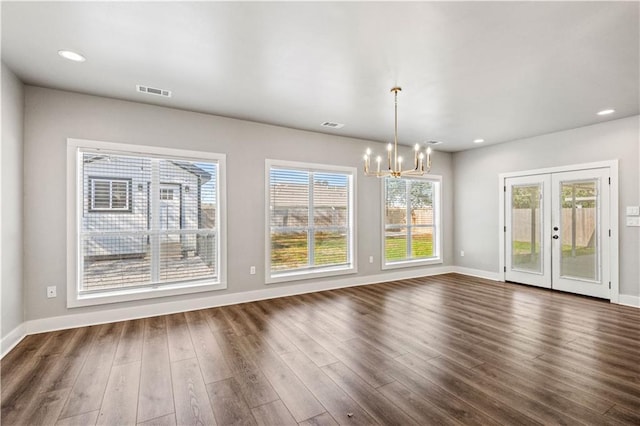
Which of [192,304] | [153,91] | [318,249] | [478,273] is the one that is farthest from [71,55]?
[478,273]

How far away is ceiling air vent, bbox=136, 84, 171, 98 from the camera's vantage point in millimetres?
3494

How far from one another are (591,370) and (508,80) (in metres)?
2.86

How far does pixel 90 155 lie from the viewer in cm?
372

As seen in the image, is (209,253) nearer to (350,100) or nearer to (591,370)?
(350,100)

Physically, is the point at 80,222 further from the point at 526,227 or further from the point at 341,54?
the point at 526,227

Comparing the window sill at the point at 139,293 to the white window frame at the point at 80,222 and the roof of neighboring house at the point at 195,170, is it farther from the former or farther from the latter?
the roof of neighboring house at the point at 195,170

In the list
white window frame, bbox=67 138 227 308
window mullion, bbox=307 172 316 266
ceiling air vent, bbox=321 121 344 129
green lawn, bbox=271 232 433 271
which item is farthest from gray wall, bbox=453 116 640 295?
white window frame, bbox=67 138 227 308

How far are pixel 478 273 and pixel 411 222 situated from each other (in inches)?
71.3

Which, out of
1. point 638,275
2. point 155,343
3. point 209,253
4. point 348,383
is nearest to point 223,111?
point 209,253

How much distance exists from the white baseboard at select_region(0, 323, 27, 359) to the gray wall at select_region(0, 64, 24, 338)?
0.04m

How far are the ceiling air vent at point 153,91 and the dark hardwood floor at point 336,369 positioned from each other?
9.14ft

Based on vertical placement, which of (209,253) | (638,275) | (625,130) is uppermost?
(625,130)

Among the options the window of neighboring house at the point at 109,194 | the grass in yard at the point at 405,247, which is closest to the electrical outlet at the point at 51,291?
the window of neighboring house at the point at 109,194

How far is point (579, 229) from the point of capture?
497cm
